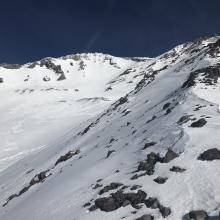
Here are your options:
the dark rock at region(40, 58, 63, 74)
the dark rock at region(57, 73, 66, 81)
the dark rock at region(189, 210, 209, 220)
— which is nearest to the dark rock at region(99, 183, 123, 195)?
the dark rock at region(189, 210, 209, 220)

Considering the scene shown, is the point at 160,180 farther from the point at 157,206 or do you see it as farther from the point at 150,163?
the point at 150,163

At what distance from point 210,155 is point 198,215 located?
17.0ft

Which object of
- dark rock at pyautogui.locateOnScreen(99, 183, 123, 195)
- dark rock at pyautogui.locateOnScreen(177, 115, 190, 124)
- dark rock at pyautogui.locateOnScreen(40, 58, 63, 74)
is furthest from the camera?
dark rock at pyautogui.locateOnScreen(40, 58, 63, 74)

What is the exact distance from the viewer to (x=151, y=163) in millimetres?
22891

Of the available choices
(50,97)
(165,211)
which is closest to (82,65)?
(50,97)

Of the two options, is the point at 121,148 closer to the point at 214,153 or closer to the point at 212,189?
the point at 214,153

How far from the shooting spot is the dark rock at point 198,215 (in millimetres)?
16750

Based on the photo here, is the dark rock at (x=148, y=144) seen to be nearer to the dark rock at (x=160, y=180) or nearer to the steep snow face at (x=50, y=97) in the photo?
the dark rock at (x=160, y=180)

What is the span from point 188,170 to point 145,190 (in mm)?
2320

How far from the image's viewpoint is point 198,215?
662 inches

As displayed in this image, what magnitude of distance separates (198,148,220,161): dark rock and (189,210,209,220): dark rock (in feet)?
15.5

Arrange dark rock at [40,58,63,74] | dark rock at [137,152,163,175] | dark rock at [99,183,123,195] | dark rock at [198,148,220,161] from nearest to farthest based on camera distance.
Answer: dark rock at [198,148,220,161] < dark rock at [99,183,123,195] < dark rock at [137,152,163,175] < dark rock at [40,58,63,74]

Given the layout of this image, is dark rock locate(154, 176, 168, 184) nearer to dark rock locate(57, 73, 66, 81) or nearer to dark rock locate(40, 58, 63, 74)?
dark rock locate(57, 73, 66, 81)

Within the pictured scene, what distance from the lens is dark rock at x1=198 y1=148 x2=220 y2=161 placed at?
21348 millimetres
